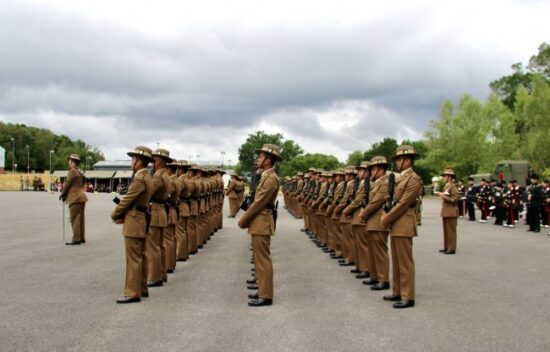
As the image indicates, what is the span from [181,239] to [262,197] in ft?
14.3

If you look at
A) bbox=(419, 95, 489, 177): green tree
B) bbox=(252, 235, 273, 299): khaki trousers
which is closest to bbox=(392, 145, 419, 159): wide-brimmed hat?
bbox=(252, 235, 273, 299): khaki trousers

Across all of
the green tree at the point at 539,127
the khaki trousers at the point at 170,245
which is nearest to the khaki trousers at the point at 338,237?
the khaki trousers at the point at 170,245

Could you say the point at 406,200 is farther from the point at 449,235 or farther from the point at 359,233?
the point at 449,235

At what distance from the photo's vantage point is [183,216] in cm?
1158

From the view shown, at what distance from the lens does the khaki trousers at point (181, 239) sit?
11406mm

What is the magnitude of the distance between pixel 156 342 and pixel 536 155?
174 feet

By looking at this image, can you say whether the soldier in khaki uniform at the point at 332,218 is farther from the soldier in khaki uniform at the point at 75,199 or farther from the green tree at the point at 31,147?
the green tree at the point at 31,147

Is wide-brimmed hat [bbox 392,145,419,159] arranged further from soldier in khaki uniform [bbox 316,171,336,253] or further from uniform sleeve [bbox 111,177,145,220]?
soldier in khaki uniform [bbox 316,171,336,253]

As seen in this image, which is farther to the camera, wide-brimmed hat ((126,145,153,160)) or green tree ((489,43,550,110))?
green tree ((489,43,550,110))

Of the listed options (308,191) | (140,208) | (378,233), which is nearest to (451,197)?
(308,191)

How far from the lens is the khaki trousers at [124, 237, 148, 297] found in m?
7.61

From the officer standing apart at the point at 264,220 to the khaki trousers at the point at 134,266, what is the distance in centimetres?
142

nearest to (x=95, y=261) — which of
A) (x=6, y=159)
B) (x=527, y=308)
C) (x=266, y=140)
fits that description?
(x=527, y=308)

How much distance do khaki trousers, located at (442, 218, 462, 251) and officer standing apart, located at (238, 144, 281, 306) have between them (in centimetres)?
693
